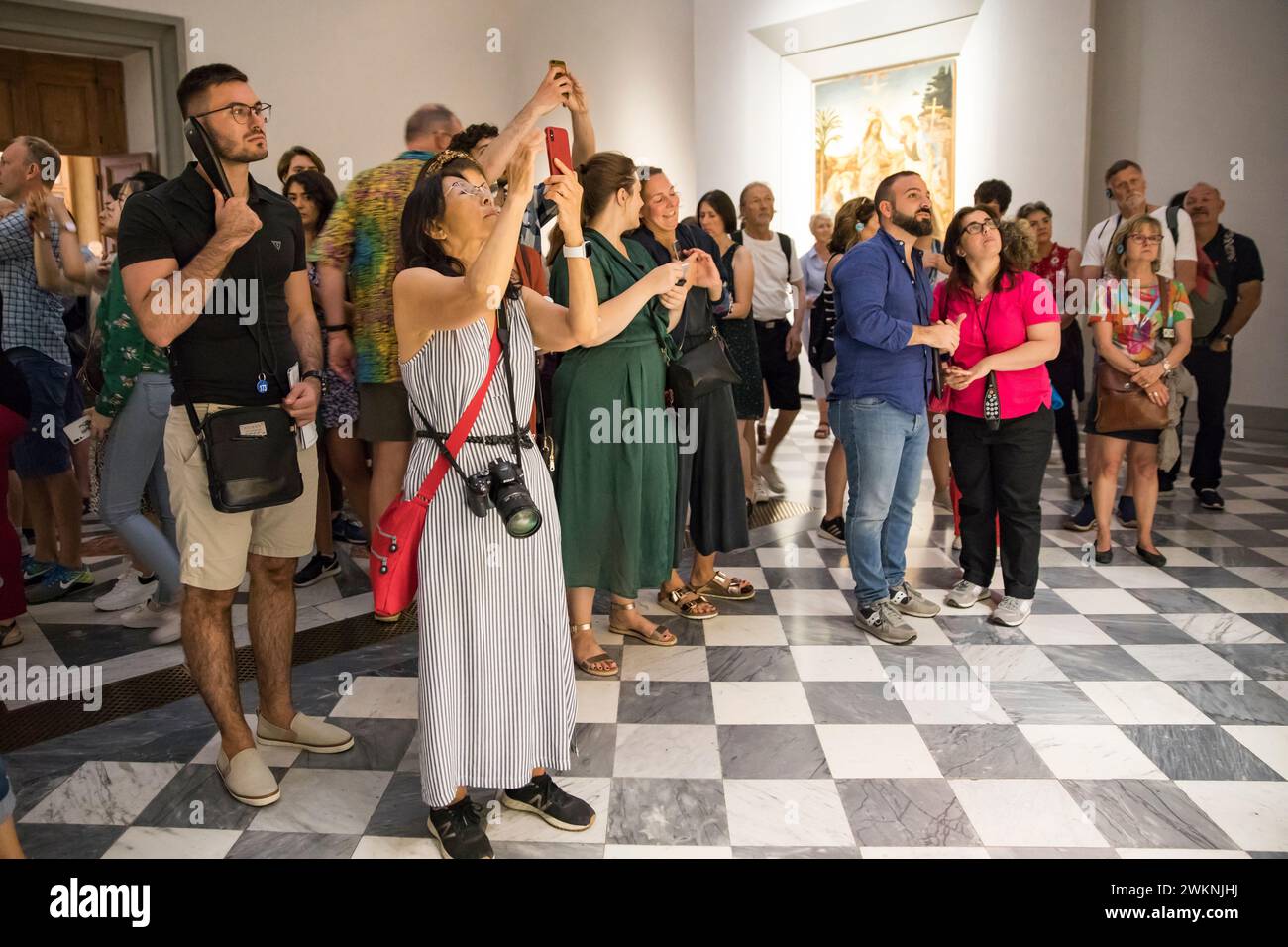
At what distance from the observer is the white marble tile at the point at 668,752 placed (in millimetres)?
2727

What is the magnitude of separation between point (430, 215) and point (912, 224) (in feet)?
6.63

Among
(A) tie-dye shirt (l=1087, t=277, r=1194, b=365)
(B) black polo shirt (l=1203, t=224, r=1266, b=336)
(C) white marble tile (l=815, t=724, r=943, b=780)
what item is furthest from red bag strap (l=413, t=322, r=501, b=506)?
(B) black polo shirt (l=1203, t=224, r=1266, b=336)

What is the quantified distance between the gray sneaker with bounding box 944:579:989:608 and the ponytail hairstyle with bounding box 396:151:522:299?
267 cm

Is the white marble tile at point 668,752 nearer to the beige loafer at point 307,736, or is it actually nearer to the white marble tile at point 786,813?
the white marble tile at point 786,813

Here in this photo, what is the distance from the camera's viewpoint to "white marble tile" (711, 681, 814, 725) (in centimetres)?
305

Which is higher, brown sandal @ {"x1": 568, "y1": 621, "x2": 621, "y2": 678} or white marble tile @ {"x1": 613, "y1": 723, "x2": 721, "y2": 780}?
brown sandal @ {"x1": 568, "y1": 621, "x2": 621, "y2": 678}

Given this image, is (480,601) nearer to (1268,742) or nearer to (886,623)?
(886,623)

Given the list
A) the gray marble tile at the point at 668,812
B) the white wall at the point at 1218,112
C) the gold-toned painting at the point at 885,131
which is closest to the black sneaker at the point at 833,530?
the gray marble tile at the point at 668,812

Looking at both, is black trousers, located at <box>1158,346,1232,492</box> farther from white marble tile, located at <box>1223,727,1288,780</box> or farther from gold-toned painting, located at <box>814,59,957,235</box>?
gold-toned painting, located at <box>814,59,957,235</box>

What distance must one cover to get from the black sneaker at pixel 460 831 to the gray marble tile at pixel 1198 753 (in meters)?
1.85

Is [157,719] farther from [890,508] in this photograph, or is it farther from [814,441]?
[814,441]

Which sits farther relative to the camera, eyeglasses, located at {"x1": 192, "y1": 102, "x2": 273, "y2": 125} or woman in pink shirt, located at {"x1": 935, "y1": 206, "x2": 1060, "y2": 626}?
woman in pink shirt, located at {"x1": 935, "y1": 206, "x2": 1060, "y2": 626}

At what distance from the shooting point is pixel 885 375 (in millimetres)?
3566
